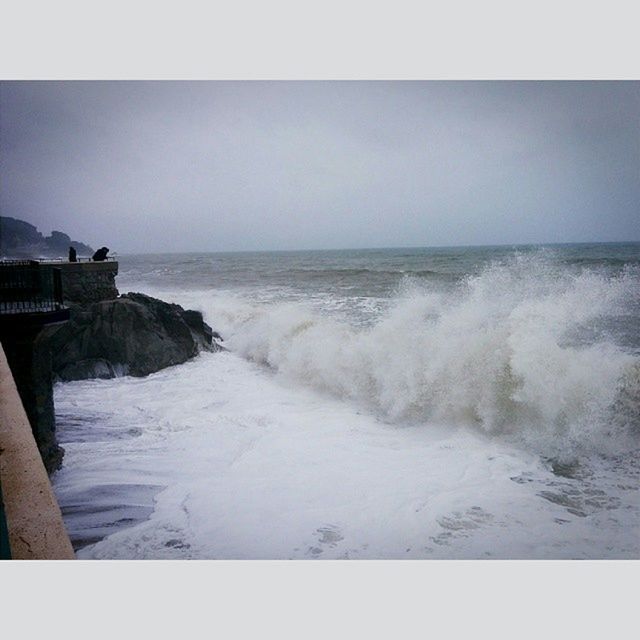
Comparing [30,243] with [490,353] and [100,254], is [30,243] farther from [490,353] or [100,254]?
[490,353]

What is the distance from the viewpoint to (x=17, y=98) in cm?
280

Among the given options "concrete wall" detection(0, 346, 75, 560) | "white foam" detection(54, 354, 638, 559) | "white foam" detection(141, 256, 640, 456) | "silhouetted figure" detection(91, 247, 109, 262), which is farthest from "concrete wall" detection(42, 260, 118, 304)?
"concrete wall" detection(0, 346, 75, 560)

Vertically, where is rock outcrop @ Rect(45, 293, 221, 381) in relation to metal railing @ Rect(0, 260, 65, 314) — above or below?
below

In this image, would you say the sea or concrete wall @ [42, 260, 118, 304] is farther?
concrete wall @ [42, 260, 118, 304]

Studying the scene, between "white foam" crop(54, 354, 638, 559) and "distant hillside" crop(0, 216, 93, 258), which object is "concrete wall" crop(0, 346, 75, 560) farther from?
"distant hillside" crop(0, 216, 93, 258)

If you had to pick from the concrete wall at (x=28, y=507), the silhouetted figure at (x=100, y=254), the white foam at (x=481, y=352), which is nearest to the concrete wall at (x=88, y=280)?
the silhouetted figure at (x=100, y=254)

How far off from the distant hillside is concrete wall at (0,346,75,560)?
105 cm

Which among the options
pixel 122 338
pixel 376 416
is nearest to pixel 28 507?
pixel 122 338

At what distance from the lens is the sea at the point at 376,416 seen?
8.57 feet

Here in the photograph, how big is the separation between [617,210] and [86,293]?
304cm

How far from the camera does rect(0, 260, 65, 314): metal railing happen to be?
280 cm

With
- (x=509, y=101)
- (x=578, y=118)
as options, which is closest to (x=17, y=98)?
(x=509, y=101)

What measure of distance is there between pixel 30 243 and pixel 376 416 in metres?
2.17

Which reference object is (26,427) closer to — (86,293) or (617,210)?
(86,293)
